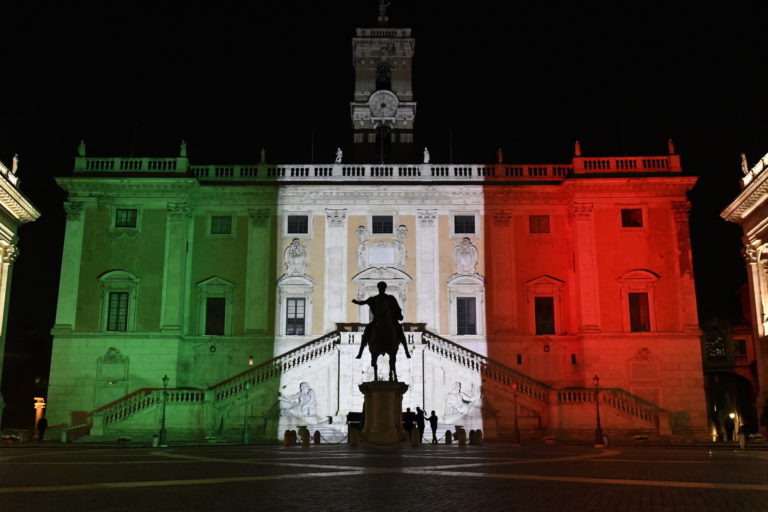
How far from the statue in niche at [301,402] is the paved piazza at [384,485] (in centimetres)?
2119

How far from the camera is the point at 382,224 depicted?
4450 centimetres

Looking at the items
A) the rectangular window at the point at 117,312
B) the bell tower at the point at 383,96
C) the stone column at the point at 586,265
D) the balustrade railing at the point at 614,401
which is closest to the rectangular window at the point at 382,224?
the bell tower at the point at 383,96

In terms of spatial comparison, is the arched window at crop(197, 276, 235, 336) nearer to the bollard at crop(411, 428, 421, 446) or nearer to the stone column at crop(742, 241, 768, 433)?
the bollard at crop(411, 428, 421, 446)

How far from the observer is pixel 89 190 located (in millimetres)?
43562

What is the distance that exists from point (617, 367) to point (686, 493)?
3131cm

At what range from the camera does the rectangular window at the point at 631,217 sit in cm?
4350

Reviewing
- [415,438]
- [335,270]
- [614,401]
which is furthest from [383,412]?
[335,270]

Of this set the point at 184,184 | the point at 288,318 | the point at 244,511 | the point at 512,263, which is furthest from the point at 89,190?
the point at 244,511

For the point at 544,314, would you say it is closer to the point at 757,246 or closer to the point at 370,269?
the point at 370,269

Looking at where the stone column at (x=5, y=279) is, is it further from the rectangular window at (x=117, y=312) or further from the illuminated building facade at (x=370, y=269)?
the rectangular window at (x=117, y=312)

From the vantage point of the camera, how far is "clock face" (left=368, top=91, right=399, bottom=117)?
5200cm

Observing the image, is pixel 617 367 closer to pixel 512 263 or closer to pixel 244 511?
pixel 512 263

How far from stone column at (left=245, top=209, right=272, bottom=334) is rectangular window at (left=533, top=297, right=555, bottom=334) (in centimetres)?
1440

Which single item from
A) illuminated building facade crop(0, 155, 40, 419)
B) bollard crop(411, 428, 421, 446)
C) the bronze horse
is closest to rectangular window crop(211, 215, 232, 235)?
illuminated building facade crop(0, 155, 40, 419)
